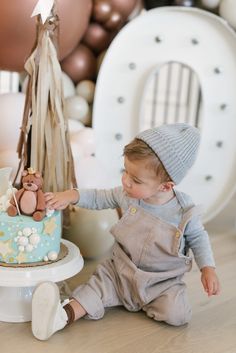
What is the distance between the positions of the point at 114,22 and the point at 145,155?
0.92 metres

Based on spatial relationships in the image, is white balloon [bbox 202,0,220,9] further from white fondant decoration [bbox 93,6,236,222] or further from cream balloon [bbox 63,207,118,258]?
cream balloon [bbox 63,207,118,258]

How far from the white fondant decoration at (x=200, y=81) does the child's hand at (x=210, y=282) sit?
0.74m

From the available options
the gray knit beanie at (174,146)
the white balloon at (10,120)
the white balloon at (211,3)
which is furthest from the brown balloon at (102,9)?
the gray knit beanie at (174,146)

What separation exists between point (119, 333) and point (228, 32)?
1.25 m

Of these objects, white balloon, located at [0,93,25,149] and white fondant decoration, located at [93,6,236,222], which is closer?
white balloon, located at [0,93,25,149]

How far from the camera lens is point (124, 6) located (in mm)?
1964

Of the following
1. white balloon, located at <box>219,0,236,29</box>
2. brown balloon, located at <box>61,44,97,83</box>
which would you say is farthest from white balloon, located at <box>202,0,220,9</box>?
brown balloon, located at <box>61,44,97,83</box>

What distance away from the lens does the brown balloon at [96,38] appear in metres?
2.00

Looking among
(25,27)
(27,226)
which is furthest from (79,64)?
(27,226)

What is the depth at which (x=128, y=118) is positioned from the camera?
2.07m

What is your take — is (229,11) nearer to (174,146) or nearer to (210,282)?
(174,146)

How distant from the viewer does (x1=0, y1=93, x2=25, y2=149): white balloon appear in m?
1.68

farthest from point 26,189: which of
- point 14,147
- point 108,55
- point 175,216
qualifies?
point 108,55

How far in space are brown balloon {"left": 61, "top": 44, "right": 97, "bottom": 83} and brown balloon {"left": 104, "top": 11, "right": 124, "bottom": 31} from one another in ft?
0.39
